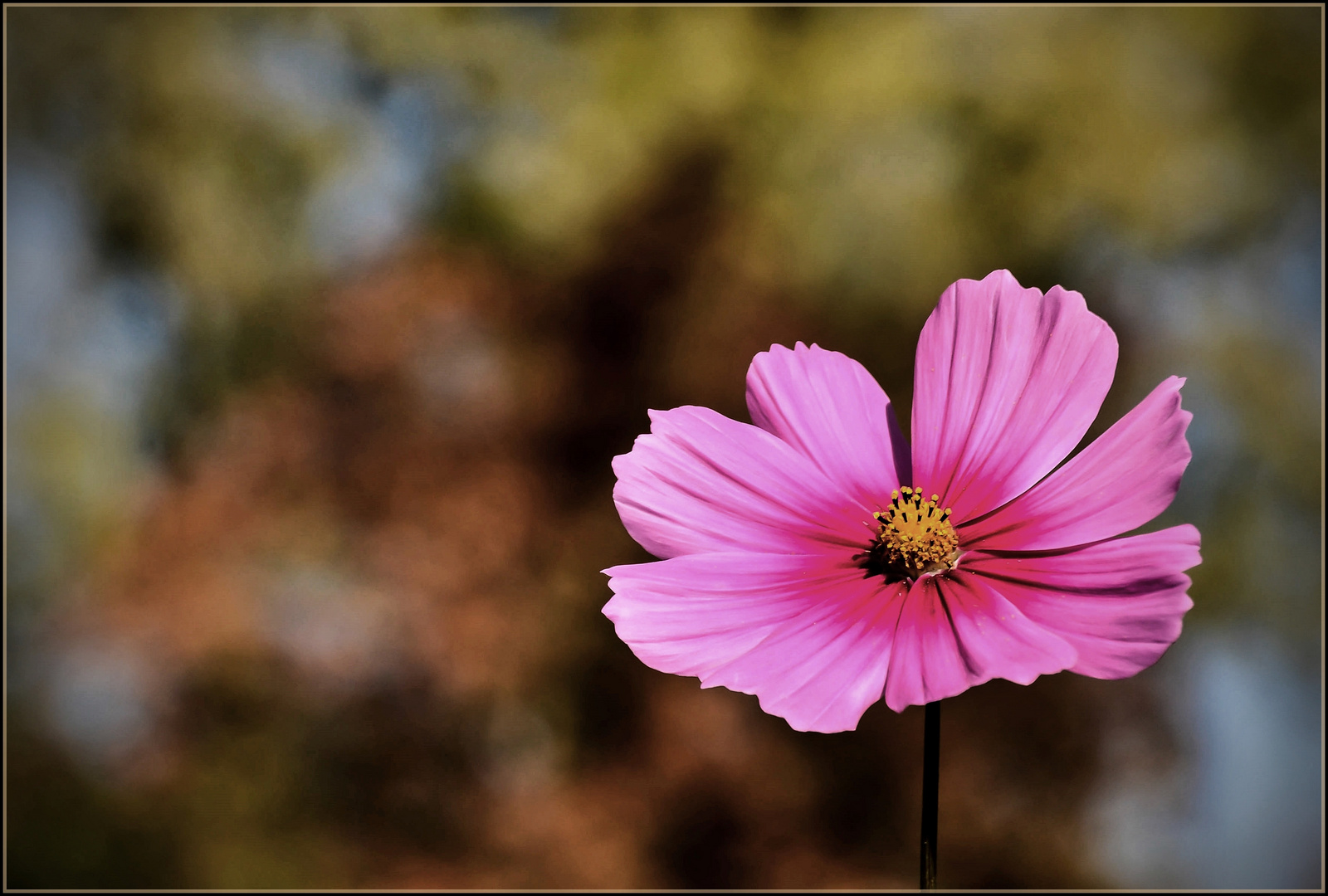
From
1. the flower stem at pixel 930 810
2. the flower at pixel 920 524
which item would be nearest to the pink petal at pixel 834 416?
the flower at pixel 920 524

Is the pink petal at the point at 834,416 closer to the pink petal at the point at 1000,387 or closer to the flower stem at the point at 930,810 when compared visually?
the pink petal at the point at 1000,387

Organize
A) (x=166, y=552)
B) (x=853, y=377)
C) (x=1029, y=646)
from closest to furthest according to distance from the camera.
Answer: (x=1029, y=646), (x=853, y=377), (x=166, y=552)

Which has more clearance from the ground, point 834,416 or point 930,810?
point 834,416

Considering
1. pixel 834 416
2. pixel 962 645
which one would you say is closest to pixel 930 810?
pixel 962 645

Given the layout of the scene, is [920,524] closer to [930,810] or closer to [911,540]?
[911,540]

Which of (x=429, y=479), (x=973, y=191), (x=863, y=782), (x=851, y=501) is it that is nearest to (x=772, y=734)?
(x=863, y=782)

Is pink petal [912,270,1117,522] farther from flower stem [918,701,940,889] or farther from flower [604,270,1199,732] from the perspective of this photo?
flower stem [918,701,940,889]

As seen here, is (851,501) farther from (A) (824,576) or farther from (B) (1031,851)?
(B) (1031,851)
